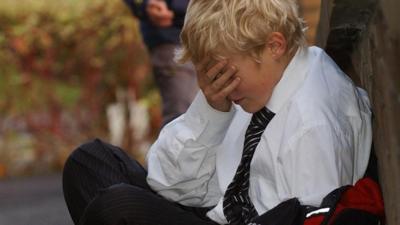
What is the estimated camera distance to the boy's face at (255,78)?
8.54 feet

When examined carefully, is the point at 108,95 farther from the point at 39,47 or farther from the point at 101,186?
the point at 101,186

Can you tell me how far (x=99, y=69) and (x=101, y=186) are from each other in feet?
14.9

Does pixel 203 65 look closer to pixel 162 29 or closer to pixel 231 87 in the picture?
pixel 231 87

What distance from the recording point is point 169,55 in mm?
4762

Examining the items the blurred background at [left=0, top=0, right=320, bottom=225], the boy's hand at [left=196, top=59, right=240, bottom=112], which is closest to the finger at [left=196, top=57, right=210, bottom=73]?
the boy's hand at [left=196, top=59, right=240, bottom=112]

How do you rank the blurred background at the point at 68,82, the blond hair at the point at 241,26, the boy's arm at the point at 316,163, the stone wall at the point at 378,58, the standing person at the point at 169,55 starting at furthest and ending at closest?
the blurred background at the point at 68,82
the standing person at the point at 169,55
the blond hair at the point at 241,26
the boy's arm at the point at 316,163
the stone wall at the point at 378,58

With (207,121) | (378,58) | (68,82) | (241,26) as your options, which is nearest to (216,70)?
(241,26)

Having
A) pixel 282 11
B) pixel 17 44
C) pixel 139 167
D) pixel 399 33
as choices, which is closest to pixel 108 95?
pixel 17 44

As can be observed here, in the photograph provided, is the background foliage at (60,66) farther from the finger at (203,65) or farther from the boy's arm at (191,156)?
the finger at (203,65)

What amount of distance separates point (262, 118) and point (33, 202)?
11.5ft

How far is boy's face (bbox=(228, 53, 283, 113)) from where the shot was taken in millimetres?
2602

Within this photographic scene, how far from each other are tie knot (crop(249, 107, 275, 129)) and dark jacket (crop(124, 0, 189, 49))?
2113 mm

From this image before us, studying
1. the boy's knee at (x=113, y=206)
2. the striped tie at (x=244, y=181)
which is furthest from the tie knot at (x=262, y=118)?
the boy's knee at (x=113, y=206)

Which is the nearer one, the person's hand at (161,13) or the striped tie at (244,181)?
the striped tie at (244,181)
